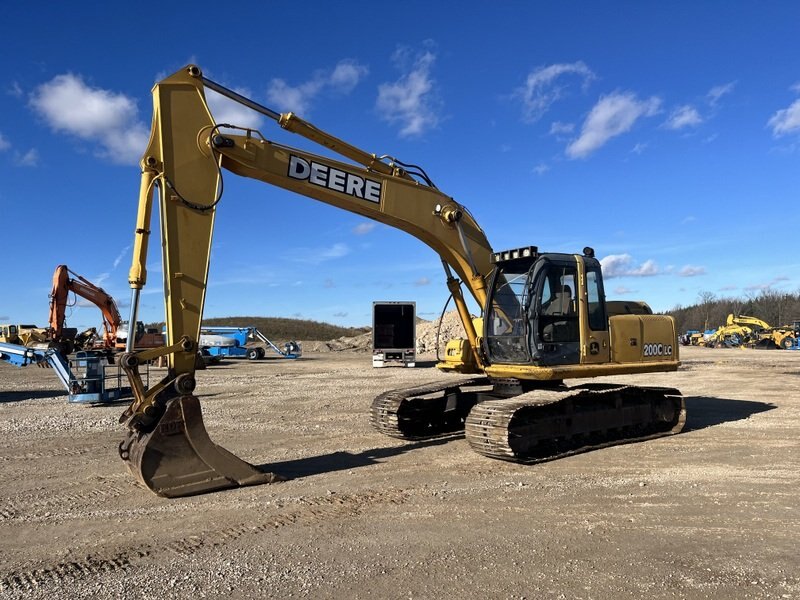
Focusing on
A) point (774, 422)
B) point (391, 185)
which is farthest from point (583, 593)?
point (774, 422)

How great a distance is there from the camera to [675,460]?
857 centimetres

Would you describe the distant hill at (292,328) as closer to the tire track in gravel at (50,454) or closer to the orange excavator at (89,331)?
the orange excavator at (89,331)

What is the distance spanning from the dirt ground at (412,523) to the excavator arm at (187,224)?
0.44 m

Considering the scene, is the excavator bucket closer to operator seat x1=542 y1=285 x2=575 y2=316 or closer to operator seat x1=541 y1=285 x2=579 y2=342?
operator seat x1=541 y1=285 x2=579 y2=342

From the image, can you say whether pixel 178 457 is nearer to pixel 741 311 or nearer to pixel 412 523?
pixel 412 523

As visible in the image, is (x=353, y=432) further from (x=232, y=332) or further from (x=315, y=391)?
(x=232, y=332)

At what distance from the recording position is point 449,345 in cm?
1024

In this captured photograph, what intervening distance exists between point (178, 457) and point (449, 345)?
481 cm

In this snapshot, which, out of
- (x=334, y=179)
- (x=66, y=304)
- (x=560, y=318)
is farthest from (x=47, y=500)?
(x=66, y=304)

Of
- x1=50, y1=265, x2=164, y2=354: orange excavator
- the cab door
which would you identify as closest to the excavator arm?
the cab door

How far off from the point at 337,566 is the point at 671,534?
2.97 metres

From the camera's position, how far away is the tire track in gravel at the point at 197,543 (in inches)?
185

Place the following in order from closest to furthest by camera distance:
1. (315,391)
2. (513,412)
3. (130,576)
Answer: (130,576) → (513,412) → (315,391)

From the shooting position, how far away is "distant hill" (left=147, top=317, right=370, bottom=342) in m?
75.0
